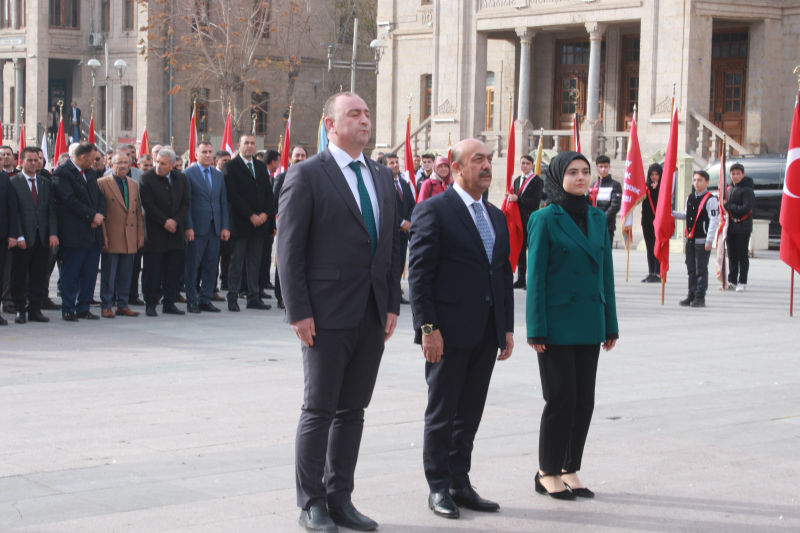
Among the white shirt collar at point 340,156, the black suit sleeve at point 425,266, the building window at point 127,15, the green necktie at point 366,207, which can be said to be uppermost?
the building window at point 127,15

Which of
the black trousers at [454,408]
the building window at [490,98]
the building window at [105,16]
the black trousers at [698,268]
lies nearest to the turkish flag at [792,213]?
the black trousers at [698,268]

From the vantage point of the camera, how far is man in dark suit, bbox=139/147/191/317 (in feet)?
44.5

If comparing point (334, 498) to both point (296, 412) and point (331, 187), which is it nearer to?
point (331, 187)

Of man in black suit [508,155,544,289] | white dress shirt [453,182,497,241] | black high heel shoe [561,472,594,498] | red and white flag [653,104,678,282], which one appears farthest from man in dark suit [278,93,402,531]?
man in black suit [508,155,544,289]

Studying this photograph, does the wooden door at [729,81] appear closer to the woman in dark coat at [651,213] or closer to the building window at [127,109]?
the woman in dark coat at [651,213]

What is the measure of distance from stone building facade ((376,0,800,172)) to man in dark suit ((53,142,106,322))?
21.7 metres

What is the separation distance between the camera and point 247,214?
47.1 feet

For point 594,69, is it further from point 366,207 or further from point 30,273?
point 366,207

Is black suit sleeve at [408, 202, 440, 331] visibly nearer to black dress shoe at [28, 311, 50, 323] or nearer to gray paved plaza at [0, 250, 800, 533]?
gray paved plaza at [0, 250, 800, 533]

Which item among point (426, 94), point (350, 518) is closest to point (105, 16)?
point (426, 94)

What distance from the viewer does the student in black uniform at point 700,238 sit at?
1534cm

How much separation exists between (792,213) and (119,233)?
8.00m

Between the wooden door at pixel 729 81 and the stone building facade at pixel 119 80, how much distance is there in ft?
75.3

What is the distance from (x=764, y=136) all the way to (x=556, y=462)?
3037cm
